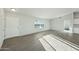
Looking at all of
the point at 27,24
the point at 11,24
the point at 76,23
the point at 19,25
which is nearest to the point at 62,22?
the point at 76,23

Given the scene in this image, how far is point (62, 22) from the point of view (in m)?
1.68

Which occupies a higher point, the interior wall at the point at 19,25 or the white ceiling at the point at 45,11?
the white ceiling at the point at 45,11

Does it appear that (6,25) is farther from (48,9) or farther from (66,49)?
(66,49)

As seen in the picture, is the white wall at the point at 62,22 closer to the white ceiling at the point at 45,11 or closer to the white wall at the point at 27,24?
the white ceiling at the point at 45,11

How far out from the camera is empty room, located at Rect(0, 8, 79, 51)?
4.92 ft

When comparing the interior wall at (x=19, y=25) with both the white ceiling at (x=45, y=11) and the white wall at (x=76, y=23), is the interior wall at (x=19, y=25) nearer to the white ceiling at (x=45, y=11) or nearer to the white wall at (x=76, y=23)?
the white ceiling at (x=45, y=11)

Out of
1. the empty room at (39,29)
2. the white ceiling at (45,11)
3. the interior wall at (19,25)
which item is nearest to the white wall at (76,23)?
the empty room at (39,29)

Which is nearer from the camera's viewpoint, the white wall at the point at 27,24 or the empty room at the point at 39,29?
the empty room at the point at 39,29

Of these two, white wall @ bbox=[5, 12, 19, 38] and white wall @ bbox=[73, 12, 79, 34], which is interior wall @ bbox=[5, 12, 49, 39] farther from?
white wall @ bbox=[73, 12, 79, 34]

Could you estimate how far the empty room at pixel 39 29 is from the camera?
1499 mm

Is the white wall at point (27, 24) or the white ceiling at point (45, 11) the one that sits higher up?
the white ceiling at point (45, 11)

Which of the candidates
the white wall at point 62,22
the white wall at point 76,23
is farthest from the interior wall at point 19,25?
the white wall at point 76,23

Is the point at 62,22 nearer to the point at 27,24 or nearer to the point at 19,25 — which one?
the point at 27,24

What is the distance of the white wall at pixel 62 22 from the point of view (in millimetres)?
1597
